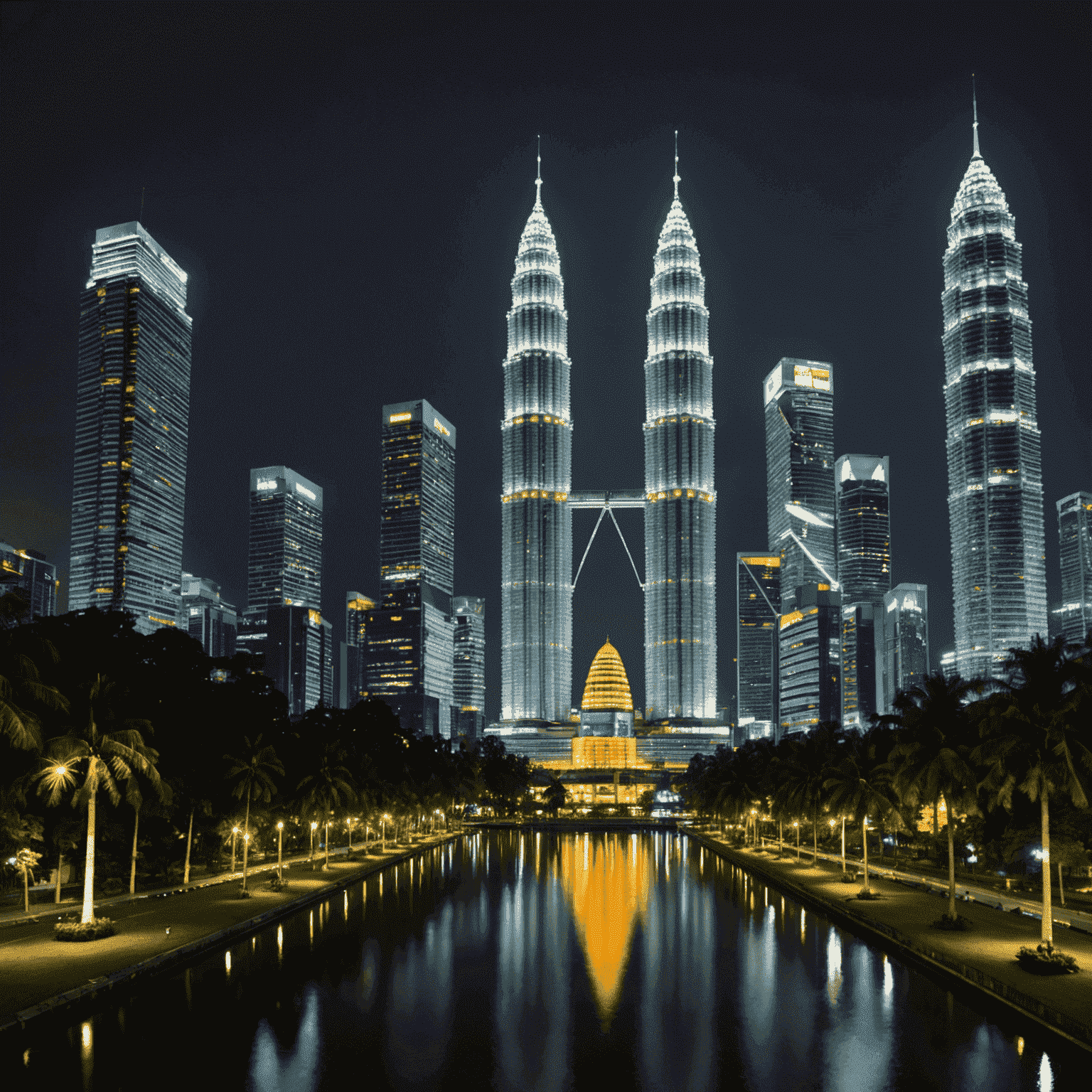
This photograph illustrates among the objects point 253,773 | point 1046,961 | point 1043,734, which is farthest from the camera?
point 253,773

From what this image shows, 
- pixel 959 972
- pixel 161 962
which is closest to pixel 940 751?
pixel 959 972

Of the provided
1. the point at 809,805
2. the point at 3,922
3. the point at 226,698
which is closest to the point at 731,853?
the point at 809,805

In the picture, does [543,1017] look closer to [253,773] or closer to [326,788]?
[253,773]

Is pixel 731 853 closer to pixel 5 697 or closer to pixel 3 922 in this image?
pixel 3 922

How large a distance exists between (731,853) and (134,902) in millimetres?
55947

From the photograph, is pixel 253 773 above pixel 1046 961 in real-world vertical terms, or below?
above

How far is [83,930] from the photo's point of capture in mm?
39812

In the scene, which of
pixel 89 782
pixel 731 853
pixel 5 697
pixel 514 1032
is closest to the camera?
pixel 514 1032

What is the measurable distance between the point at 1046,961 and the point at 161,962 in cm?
2836

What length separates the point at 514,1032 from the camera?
31.4 m

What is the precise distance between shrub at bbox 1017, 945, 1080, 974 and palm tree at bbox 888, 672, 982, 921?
31.6 ft

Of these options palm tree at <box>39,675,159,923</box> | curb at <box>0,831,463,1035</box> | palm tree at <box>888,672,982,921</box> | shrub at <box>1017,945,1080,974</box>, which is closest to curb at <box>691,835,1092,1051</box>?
shrub at <box>1017,945,1080,974</box>

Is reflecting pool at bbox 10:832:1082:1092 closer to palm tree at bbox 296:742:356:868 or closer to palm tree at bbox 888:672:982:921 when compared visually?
palm tree at bbox 888:672:982:921

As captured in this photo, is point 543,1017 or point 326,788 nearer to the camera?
point 543,1017
